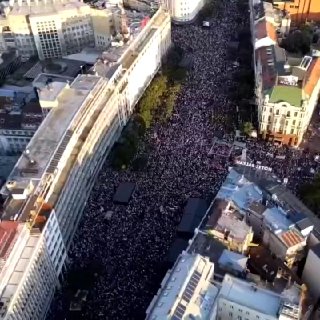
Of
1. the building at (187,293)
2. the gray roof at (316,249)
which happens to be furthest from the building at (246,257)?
the gray roof at (316,249)

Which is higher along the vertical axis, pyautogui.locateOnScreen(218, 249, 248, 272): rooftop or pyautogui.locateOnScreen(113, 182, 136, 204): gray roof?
pyautogui.locateOnScreen(218, 249, 248, 272): rooftop

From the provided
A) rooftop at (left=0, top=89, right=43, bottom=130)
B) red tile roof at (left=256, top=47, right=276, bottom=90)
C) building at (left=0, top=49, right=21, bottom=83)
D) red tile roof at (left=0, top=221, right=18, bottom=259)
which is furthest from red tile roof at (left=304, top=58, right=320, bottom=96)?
building at (left=0, top=49, right=21, bottom=83)

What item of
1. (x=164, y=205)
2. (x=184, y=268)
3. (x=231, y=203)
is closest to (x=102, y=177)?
(x=164, y=205)

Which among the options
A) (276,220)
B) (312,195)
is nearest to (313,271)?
(276,220)

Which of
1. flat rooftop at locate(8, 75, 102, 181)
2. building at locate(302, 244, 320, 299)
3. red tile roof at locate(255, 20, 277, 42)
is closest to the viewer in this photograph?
building at locate(302, 244, 320, 299)

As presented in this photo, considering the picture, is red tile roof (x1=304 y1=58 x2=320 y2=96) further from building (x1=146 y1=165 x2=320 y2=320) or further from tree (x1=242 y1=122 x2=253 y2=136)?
building (x1=146 y1=165 x2=320 y2=320)

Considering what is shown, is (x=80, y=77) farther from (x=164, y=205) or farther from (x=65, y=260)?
(x=65, y=260)

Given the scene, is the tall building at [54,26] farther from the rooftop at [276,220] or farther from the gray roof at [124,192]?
the rooftop at [276,220]

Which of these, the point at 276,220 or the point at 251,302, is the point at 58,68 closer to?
the point at 276,220
